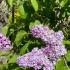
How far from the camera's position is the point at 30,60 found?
2172 mm

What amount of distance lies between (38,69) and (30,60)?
0.29ft

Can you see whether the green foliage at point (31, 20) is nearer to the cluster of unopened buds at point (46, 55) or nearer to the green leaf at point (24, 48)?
the green leaf at point (24, 48)

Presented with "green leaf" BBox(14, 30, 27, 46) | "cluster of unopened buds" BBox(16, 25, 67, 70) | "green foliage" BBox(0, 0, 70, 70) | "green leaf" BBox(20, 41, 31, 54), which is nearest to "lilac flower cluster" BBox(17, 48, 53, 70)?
"cluster of unopened buds" BBox(16, 25, 67, 70)

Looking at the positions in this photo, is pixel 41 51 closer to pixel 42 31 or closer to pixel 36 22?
pixel 42 31

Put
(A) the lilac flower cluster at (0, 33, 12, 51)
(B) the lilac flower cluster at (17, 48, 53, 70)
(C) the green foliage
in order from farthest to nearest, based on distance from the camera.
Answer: (C) the green foliage → (A) the lilac flower cluster at (0, 33, 12, 51) → (B) the lilac flower cluster at (17, 48, 53, 70)

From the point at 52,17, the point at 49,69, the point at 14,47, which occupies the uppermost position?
the point at 52,17

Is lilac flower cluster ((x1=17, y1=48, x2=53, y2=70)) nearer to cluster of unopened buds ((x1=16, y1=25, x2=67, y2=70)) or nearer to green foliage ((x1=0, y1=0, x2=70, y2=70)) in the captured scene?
cluster of unopened buds ((x1=16, y1=25, x2=67, y2=70))

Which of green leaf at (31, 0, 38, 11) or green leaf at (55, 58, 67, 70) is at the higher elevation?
green leaf at (31, 0, 38, 11)

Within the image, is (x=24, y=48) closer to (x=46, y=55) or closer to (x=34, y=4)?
(x=34, y=4)

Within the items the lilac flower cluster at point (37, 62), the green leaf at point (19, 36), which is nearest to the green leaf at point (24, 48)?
the green leaf at point (19, 36)

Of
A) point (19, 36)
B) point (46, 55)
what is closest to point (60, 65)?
point (46, 55)

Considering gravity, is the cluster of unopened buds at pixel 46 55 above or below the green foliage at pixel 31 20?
below

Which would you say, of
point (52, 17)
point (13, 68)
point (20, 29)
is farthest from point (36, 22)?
point (13, 68)

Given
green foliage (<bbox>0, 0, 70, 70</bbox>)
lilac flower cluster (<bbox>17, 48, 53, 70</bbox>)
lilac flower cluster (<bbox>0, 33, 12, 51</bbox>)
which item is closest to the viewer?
lilac flower cluster (<bbox>17, 48, 53, 70</bbox>)
